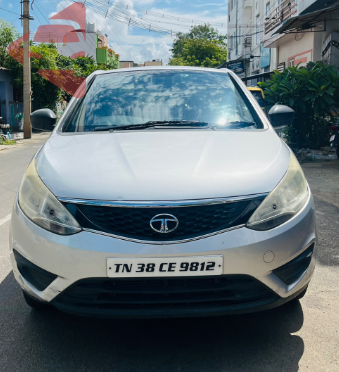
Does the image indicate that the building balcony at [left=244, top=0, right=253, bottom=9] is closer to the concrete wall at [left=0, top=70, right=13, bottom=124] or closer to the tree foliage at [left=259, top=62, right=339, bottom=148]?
the concrete wall at [left=0, top=70, right=13, bottom=124]

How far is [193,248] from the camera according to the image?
2.12 metres

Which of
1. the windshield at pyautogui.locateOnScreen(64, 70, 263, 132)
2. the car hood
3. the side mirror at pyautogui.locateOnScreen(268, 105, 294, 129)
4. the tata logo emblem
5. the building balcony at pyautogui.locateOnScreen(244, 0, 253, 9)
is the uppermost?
the building balcony at pyautogui.locateOnScreen(244, 0, 253, 9)

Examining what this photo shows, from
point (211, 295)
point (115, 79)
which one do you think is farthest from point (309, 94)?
point (211, 295)

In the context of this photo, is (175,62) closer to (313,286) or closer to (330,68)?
(330,68)

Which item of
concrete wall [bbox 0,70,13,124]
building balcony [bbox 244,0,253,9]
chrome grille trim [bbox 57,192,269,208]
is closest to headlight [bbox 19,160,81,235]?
chrome grille trim [bbox 57,192,269,208]

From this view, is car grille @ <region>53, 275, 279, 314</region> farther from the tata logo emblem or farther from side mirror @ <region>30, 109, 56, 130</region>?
side mirror @ <region>30, 109, 56, 130</region>

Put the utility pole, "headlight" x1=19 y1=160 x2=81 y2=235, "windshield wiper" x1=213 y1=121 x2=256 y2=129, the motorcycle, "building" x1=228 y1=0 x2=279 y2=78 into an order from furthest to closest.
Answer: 1. "building" x1=228 y1=0 x2=279 y2=78
2. the utility pole
3. the motorcycle
4. "windshield wiper" x1=213 y1=121 x2=256 y2=129
5. "headlight" x1=19 y1=160 x2=81 y2=235

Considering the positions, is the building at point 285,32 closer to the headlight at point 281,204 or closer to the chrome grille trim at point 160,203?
the headlight at point 281,204

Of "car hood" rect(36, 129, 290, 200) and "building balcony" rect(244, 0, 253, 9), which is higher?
"building balcony" rect(244, 0, 253, 9)

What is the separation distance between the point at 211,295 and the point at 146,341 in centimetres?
55

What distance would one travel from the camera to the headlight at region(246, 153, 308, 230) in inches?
87.5

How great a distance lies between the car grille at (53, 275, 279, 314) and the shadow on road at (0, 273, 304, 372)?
0.30 meters

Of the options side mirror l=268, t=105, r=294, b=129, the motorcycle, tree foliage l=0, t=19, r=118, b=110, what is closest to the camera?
side mirror l=268, t=105, r=294, b=129

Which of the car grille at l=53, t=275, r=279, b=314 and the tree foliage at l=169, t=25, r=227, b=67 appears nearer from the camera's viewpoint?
the car grille at l=53, t=275, r=279, b=314
